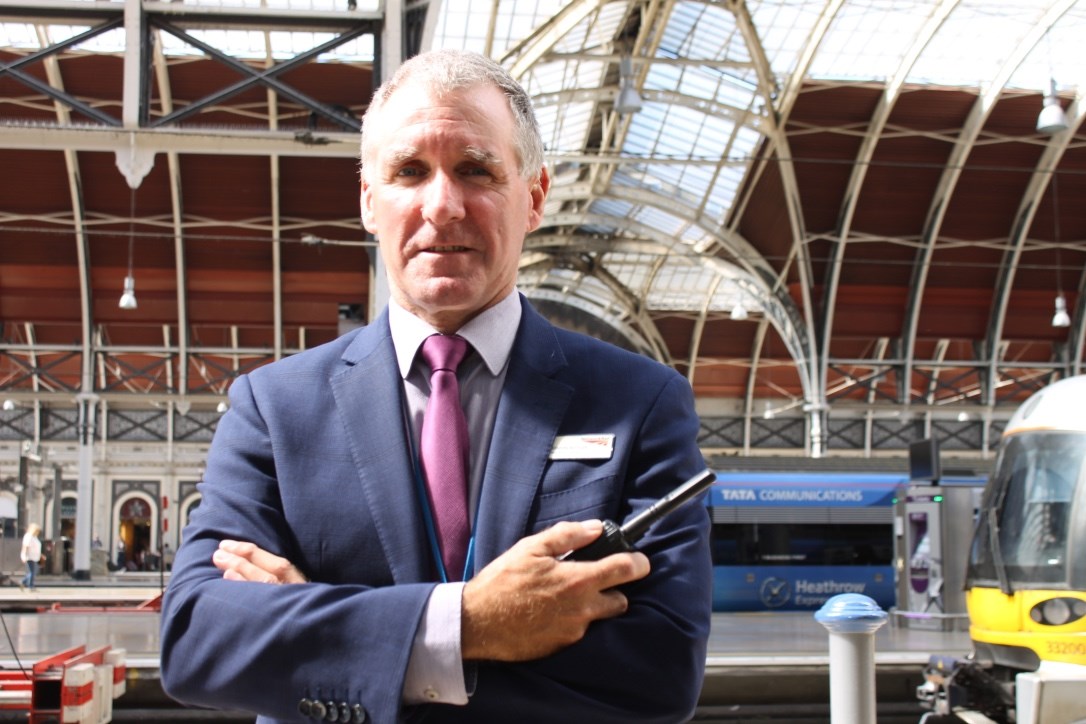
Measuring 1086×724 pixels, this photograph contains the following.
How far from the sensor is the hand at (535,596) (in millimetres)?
1850

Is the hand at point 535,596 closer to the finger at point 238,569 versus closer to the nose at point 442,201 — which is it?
the finger at point 238,569

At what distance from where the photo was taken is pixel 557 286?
45.5 m

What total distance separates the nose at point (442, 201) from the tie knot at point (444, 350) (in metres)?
0.23

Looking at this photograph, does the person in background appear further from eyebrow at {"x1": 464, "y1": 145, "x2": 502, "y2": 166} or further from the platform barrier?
eyebrow at {"x1": 464, "y1": 145, "x2": 502, "y2": 166}

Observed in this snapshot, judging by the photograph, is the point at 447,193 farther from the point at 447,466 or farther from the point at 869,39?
the point at 869,39

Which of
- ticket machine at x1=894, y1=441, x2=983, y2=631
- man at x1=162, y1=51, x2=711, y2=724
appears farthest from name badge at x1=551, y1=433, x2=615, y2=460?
ticket machine at x1=894, y1=441, x2=983, y2=631

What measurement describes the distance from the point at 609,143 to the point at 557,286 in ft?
39.2

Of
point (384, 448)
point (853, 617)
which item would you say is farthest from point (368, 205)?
point (853, 617)

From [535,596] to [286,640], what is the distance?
406 millimetres

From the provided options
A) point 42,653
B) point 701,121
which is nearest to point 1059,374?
point 701,121

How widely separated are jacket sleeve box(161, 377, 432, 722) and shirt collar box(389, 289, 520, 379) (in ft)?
1.08

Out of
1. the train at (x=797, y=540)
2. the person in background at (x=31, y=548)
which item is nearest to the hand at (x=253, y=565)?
the train at (x=797, y=540)

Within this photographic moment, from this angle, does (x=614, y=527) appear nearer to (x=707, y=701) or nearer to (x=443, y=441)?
(x=443, y=441)

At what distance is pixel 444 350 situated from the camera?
2.14m
